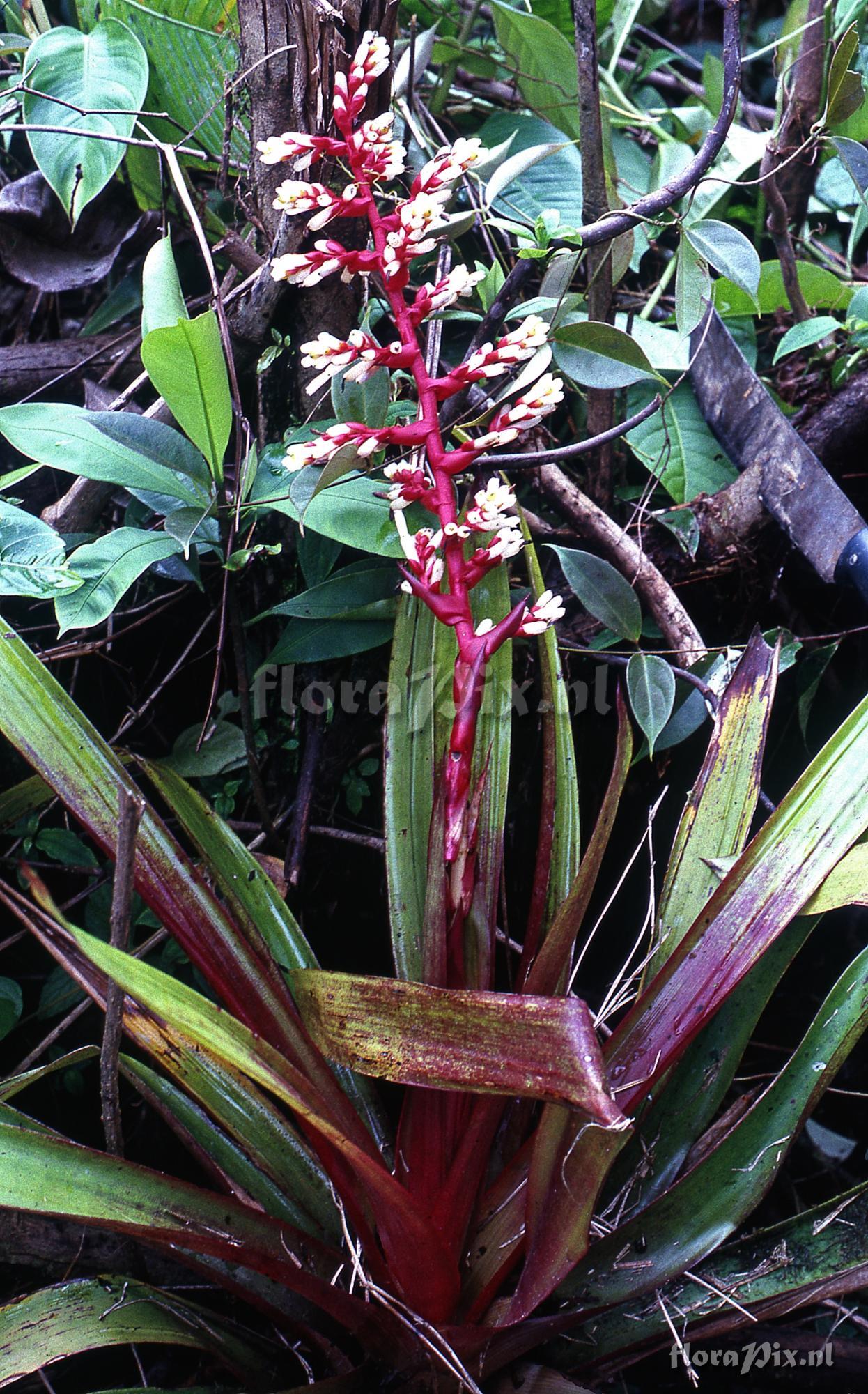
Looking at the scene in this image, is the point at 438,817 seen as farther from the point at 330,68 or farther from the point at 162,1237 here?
the point at 330,68

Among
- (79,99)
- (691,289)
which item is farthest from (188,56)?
(691,289)

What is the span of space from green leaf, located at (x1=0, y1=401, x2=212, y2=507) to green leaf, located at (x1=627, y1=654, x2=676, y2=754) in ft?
1.41

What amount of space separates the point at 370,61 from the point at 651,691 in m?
0.56

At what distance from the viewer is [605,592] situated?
2.90 ft

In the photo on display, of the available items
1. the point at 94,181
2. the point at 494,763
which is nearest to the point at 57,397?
the point at 94,181

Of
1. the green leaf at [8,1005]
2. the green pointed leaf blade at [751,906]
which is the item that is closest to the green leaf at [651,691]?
the green pointed leaf blade at [751,906]

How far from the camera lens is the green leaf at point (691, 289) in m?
0.84

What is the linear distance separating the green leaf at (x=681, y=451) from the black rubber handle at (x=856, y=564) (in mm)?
229

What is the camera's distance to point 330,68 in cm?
80

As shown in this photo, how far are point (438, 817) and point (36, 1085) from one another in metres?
0.61

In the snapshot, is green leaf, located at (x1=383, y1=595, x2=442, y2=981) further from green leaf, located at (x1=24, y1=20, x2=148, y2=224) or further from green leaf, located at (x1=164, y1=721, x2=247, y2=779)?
green leaf, located at (x1=24, y1=20, x2=148, y2=224)

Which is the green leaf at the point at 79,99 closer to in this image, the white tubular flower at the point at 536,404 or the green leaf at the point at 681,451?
the white tubular flower at the point at 536,404

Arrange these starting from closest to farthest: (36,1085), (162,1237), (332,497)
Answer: (162,1237) < (332,497) < (36,1085)

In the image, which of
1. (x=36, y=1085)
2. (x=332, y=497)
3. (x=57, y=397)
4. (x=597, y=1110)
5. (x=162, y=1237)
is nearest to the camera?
(x=597, y=1110)
